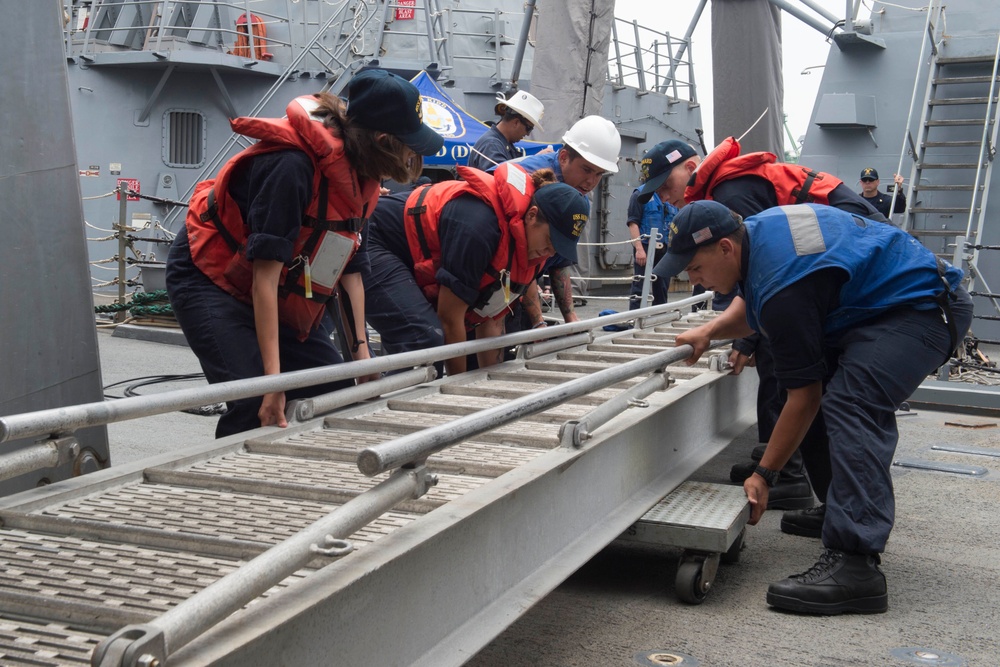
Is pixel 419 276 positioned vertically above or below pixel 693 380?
above

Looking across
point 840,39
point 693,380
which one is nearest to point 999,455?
point 693,380

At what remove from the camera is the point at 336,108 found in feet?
10.9

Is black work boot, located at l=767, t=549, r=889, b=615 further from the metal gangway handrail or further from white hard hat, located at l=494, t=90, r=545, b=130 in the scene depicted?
white hard hat, located at l=494, t=90, r=545, b=130

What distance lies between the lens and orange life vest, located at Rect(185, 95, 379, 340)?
3.26m

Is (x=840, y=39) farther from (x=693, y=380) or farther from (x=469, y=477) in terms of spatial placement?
(x=469, y=477)

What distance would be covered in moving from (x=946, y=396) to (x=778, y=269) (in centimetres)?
540

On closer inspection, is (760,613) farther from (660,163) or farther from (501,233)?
(660,163)

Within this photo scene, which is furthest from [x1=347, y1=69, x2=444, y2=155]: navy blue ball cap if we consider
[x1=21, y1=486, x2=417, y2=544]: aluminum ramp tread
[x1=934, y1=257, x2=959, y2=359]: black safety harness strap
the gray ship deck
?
[x1=934, y1=257, x2=959, y2=359]: black safety harness strap

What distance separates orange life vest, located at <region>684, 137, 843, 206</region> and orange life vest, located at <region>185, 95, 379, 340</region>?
168cm

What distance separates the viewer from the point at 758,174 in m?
4.54

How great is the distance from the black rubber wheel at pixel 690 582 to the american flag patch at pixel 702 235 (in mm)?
1115

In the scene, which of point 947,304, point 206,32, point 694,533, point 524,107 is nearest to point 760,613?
point 694,533

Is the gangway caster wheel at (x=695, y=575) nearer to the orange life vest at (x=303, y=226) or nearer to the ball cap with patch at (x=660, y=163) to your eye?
the orange life vest at (x=303, y=226)

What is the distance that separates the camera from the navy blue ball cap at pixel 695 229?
335cm
